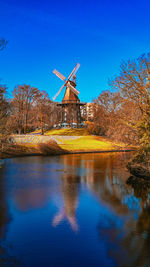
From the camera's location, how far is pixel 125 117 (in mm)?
16422

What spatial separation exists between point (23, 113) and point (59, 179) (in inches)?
1774

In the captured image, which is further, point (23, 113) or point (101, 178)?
point (23, 113)

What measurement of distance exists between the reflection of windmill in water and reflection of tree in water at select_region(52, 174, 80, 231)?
51772 mm

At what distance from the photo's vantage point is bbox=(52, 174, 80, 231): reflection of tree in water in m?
9.38

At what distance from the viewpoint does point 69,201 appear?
1231cm

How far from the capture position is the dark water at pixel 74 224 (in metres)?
6.65

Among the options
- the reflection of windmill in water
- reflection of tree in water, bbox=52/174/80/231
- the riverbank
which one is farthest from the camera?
the reflection of windmill in water

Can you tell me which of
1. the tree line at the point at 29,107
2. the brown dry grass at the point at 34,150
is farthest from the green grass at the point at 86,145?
the tree line at the point at 29,107

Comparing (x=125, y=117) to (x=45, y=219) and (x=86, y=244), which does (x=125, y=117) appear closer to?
(x=45, y=219)

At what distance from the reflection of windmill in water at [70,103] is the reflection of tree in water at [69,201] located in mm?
51772

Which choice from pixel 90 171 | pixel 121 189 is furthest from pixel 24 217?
pixel 90 171

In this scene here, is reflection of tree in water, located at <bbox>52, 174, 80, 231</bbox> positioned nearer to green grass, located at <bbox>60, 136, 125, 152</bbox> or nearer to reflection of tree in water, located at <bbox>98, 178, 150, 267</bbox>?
reflection of tree in water, located at <bbox>98, 178, 150, 267</bbox>

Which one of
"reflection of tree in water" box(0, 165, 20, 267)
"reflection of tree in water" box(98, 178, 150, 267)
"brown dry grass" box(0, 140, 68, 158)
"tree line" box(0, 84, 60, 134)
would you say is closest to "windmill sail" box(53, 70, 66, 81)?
"tree line" box(0, 84, 60, 134)

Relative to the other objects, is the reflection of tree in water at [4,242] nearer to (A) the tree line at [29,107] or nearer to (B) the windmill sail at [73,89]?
(A) the tree line at [29,107]
